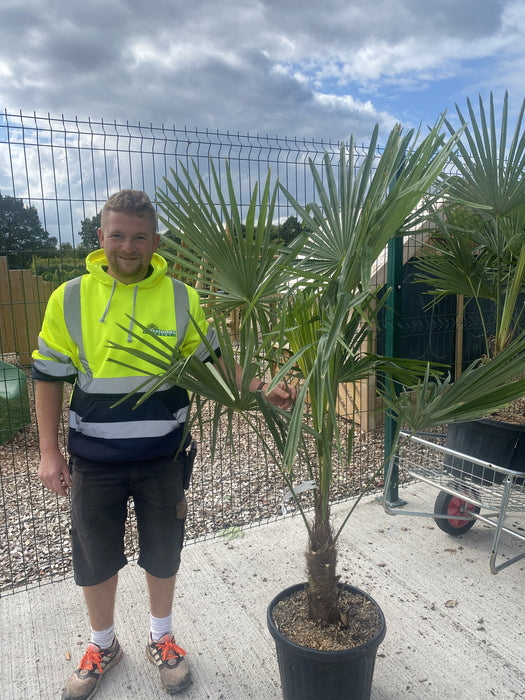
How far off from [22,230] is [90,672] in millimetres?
2138

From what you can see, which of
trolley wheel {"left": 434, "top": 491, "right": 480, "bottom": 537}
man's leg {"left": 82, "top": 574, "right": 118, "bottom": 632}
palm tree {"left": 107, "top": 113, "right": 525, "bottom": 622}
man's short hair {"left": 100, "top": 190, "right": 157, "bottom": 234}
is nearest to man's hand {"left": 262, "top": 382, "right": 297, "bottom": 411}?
palm tree {"left": 107, "top": 113, "right": 525, "bottom": 622}

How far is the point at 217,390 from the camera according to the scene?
162cm

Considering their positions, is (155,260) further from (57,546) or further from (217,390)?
(57,546)

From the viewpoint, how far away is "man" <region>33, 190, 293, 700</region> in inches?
70.0

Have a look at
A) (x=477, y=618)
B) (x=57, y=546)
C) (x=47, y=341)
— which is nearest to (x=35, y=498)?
(x=57, y=546)

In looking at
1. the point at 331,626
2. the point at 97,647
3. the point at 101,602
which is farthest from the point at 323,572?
the point at 97,647

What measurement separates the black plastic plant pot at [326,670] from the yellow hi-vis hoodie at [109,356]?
0.81 meters

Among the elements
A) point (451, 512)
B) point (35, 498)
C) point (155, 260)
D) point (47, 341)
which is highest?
point (155, 260)

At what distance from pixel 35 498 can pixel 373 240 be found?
334cm

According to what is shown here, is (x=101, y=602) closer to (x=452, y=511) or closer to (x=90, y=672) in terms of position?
(x=90, y=672)

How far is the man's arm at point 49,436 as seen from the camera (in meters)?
1.83

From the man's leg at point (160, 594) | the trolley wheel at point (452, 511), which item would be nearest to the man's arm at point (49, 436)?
the man's leg at point (160, 594)

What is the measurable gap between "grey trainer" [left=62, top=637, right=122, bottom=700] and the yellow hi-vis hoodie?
843mm

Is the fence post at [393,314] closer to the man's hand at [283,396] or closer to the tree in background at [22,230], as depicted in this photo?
the man's hand at [283,396]
